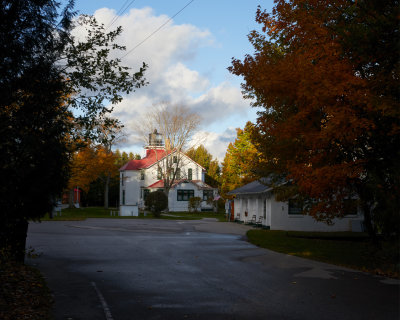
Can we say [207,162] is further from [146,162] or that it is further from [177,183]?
[177,183]

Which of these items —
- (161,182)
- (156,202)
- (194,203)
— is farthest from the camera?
(161,182)

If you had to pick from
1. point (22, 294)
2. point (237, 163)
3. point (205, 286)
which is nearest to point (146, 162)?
point (237, 163)

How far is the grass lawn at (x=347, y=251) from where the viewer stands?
1311cm

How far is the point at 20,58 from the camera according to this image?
26.1 ft

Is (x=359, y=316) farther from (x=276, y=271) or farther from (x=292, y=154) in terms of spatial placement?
(x=292, y=154)

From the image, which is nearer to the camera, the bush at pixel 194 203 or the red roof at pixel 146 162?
the bush at pixel 194 203

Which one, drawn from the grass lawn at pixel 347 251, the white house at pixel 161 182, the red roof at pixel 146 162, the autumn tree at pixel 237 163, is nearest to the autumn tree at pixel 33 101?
the grass lawn at pixel 347 251

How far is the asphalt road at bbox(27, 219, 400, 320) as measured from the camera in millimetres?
8375

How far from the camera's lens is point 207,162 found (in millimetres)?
94000

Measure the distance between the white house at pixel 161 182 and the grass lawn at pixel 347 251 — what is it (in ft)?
114

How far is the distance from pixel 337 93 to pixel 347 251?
9237 mm

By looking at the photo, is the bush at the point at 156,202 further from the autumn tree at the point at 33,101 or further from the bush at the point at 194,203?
the autumn tree at the point at 33,101

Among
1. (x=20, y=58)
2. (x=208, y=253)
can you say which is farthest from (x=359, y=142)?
(x=20, y=58)

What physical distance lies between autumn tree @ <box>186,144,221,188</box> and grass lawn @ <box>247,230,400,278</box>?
5616cm
